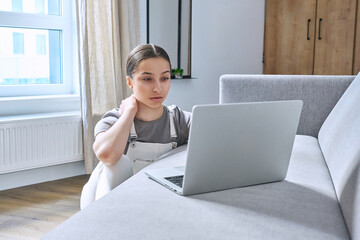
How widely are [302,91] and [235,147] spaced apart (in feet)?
3.67

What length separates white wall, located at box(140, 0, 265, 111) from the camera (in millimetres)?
3594

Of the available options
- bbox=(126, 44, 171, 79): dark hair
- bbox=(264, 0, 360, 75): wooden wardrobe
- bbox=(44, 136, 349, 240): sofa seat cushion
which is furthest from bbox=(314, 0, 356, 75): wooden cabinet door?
bbox=(44, 136, 349, 240): sofa seat cushion

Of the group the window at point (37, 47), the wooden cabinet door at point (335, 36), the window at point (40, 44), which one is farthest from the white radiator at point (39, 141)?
the wooden cabinet door at point (335, 36)

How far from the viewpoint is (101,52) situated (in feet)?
9.46

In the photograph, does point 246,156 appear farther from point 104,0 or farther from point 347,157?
point 104,0

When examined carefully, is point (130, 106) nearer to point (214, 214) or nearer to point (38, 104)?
point (214, 214)

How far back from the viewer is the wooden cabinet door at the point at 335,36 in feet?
12.0

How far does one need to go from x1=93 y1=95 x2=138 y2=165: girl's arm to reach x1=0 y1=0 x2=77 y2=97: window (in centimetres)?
169

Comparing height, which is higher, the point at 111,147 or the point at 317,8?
the point at 317,8

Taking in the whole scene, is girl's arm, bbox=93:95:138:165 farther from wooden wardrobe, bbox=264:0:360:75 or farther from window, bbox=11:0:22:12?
wooden wardrobe, bbox=264:0:360:75

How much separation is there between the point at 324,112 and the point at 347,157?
999mm

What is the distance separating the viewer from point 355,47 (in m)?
3.66

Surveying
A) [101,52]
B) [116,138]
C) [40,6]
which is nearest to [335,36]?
[101,52]

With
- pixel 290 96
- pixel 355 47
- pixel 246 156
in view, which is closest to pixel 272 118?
pixel 246 156
